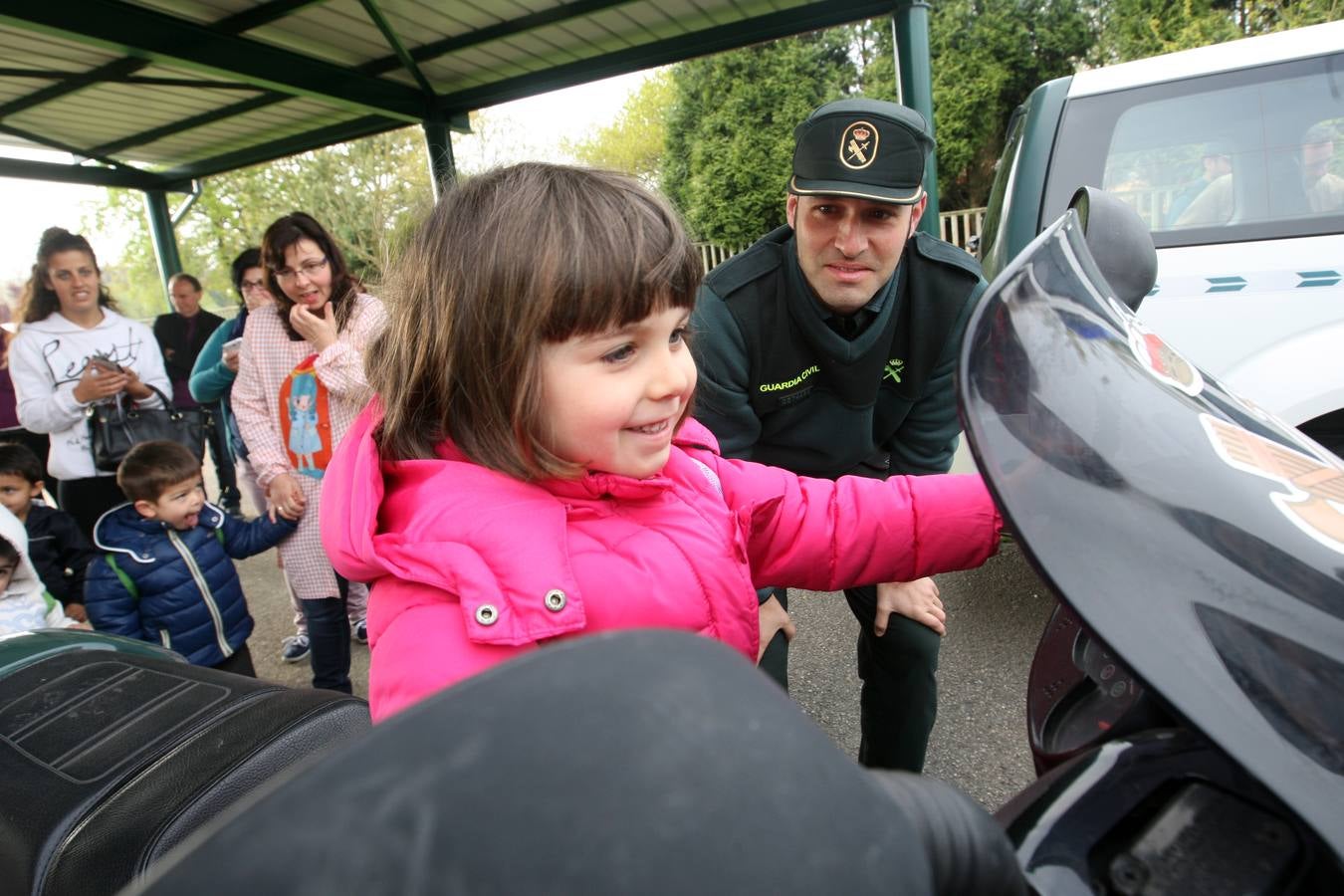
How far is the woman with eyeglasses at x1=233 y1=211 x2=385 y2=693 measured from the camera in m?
2.75

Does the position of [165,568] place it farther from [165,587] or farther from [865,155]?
[865,155]

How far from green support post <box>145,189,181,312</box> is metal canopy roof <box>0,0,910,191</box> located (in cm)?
49

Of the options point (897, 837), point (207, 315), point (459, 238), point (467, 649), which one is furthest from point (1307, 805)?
point (207, 315)

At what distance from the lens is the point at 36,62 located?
216 inches

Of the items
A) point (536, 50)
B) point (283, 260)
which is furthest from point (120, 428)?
point (536, 50)

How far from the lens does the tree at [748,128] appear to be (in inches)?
556

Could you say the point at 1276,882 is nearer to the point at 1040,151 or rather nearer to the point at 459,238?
the point at 459,238

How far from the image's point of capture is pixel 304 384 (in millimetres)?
2805

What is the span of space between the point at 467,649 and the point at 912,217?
4.75ft

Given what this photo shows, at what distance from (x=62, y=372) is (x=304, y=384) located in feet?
4.24

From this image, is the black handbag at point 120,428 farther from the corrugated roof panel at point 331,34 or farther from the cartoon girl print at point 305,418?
the corrugated roof panel at point 331,34

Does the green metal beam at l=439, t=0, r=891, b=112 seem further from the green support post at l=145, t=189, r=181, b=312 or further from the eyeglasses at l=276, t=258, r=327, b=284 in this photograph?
the eyeglasses at l=276, t=258, r=327, b=284

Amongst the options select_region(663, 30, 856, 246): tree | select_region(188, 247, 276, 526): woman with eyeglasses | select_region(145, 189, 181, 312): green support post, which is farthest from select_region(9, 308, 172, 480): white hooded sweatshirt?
select_region(663, 30, 856, 246): tree

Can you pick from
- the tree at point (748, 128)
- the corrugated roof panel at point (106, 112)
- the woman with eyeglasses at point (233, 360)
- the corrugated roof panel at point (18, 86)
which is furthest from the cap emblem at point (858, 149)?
the tree at point (748, 128)
